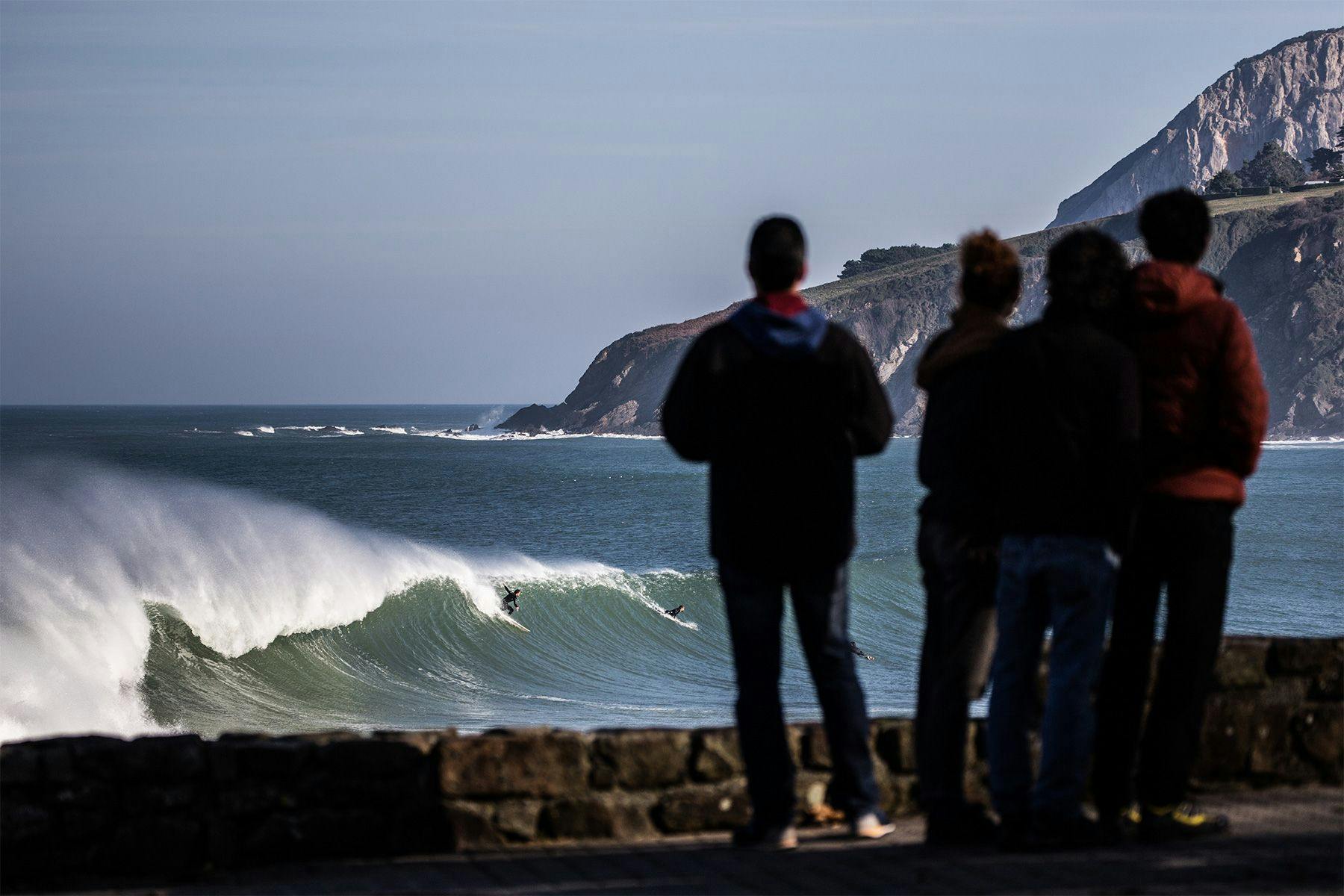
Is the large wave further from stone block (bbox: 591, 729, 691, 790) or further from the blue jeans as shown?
the blue jeans

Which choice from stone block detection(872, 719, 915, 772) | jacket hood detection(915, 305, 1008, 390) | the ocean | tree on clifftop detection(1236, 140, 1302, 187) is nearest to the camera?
jacket hood detection(915, 305, 1008, 390)

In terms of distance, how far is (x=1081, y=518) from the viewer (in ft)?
12.9

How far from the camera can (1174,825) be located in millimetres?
4094

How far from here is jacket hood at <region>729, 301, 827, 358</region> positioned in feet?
13.2

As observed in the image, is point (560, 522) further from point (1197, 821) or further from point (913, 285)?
point (913, 285)

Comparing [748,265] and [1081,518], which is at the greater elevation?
[748,265]

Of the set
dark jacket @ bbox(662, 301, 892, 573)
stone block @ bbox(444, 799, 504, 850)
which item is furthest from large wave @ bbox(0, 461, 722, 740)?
dark jacket @ bbox(662, 301, 892, 573)

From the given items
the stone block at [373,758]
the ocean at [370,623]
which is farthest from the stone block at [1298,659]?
the ocean at [370,623]

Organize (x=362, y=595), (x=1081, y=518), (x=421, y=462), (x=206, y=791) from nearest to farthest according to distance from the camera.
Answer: (x=1081, y=518)
(x=206, y=791)
(x=362, y=595)
(x=421, y=462)

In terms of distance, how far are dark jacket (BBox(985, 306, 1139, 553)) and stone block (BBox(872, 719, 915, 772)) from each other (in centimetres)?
99

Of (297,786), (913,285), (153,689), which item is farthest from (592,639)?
(913,285)

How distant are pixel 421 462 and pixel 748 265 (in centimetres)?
9098

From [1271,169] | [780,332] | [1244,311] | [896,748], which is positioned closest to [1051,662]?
[896,748]

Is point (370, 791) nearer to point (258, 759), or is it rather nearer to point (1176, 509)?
point (258, 759)
